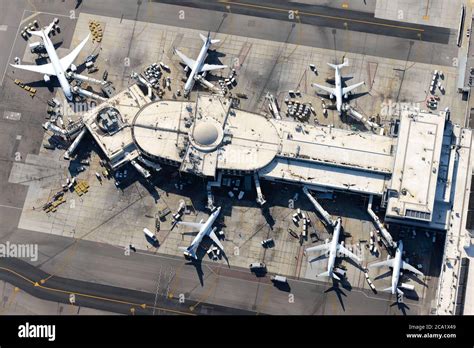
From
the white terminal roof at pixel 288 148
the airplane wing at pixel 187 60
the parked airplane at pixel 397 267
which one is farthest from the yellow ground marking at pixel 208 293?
the airplane wing at pixel 187 60

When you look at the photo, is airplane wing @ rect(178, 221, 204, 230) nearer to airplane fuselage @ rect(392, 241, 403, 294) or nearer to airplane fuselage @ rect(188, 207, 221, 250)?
airplane fuselage @ rect(188, 207, 221, 250)

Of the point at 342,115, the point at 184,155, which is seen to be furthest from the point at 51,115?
the point at 342,115

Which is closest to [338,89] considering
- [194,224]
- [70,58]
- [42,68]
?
[194,224]

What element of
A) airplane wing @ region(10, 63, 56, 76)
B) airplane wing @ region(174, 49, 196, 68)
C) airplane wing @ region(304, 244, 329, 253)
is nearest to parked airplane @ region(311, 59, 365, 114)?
airplane wing @ region(174, 49, 196, 68)
